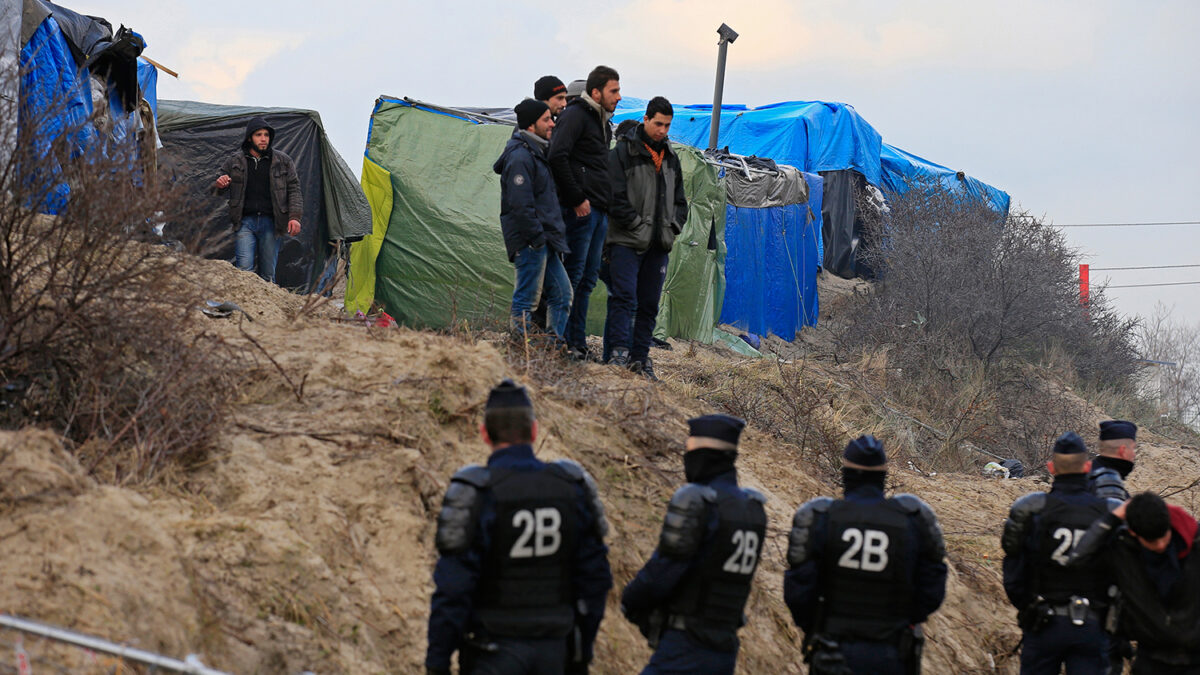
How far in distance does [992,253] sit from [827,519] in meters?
14.8

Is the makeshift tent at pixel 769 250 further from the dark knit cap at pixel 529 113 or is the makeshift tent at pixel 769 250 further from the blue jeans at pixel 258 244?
the dark knit cap at pixel 529 113

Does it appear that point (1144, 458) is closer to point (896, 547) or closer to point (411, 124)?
point (411, 124)

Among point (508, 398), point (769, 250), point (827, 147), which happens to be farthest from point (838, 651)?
point (827, 147)

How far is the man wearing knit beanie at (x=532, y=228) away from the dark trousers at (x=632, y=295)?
672mm

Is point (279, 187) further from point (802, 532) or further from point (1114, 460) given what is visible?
point (1114, 460)

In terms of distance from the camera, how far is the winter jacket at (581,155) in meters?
7.71

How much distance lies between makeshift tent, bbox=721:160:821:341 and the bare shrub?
39.4ft

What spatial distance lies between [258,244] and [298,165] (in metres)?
2.87

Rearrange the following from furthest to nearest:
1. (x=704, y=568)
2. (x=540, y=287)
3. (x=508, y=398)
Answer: (x=540, y=287) → (x=704, y=568) → (x=508, y=398)

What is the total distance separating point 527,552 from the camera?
3.86 m

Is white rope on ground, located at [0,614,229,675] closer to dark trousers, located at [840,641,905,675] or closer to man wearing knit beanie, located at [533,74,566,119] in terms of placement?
dark trousers, located at [840,641,905,675]

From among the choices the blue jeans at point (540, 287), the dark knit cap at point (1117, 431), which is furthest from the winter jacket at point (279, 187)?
the dark knit cap at point (1117, 431)

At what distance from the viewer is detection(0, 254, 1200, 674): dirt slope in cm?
388

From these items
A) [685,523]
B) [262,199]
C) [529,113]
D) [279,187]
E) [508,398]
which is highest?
[529,113]
